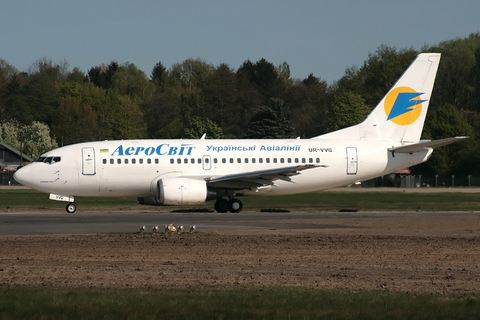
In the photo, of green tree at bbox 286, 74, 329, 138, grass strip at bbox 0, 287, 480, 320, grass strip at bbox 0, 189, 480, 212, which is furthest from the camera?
green tree at bbox 286, 74, 329, 138

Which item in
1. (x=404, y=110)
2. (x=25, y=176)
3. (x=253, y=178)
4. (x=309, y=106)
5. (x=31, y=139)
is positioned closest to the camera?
(x=253, y=178)

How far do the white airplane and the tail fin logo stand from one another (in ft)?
0.15

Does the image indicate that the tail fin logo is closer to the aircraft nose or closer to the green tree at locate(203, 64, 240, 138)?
the aircraft nose

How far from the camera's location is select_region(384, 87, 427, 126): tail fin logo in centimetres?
3497

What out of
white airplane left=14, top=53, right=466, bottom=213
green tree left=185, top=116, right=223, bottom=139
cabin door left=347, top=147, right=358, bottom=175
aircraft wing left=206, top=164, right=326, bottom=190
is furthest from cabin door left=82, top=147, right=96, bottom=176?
green tree left=185, top=116, right=223, bottom=139

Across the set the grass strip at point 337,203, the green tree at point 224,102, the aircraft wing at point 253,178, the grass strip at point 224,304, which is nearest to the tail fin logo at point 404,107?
the grass strip at point 337,203

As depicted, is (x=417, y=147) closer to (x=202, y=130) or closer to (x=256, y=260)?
(x=256, y=260)

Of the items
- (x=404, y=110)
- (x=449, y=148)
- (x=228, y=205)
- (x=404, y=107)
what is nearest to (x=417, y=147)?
(x=404, y=110)

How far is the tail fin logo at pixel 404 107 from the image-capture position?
115 feet

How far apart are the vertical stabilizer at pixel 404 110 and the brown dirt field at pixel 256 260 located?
11939mm

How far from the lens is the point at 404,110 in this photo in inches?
1378

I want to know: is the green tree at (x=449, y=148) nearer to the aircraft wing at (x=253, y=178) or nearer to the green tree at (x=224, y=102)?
the green tree at (x=224, y=102)

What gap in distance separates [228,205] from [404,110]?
924 centimetres

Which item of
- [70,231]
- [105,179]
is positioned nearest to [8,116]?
[105,179]
